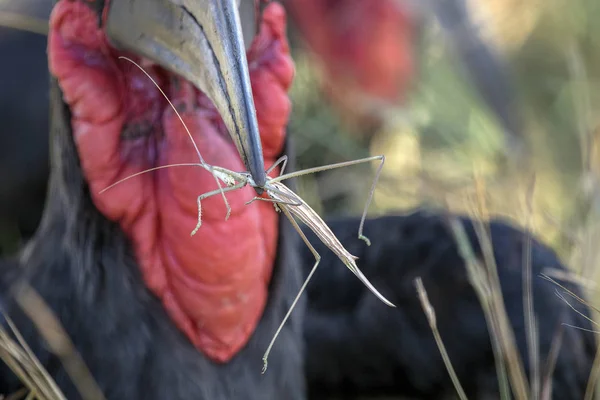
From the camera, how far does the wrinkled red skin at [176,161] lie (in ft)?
3.73

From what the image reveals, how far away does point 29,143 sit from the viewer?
7.52ft

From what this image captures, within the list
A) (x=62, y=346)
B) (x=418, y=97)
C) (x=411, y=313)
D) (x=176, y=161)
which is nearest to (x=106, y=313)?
(x=62, y=346)

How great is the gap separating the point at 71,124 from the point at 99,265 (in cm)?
17

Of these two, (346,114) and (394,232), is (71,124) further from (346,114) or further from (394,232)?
(346,114)

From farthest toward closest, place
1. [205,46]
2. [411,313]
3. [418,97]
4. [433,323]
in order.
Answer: [418,97] < [411,313] < [433,323] < [205,46]

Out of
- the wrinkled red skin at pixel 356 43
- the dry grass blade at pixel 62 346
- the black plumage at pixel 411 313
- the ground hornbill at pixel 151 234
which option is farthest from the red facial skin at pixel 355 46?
the dry grass blade at pixel 62 346

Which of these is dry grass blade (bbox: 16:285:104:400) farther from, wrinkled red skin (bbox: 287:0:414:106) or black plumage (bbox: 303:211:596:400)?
wrinkled red skin (bbox: 287:0:414:106)

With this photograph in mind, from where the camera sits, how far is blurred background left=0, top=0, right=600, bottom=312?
2338 mm

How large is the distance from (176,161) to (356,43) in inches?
81.1

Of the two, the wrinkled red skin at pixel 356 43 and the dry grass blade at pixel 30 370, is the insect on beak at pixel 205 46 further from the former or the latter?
the wrinkled red skin at pixel 356 43

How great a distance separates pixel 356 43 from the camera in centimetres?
312

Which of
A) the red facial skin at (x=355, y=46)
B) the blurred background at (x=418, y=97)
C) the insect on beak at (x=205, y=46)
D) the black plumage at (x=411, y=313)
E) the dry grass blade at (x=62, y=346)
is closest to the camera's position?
the insect on beak at (x=205, y=46)

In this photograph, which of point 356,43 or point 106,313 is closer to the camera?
point 106,313

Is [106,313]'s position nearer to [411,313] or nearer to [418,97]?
[411,313]
